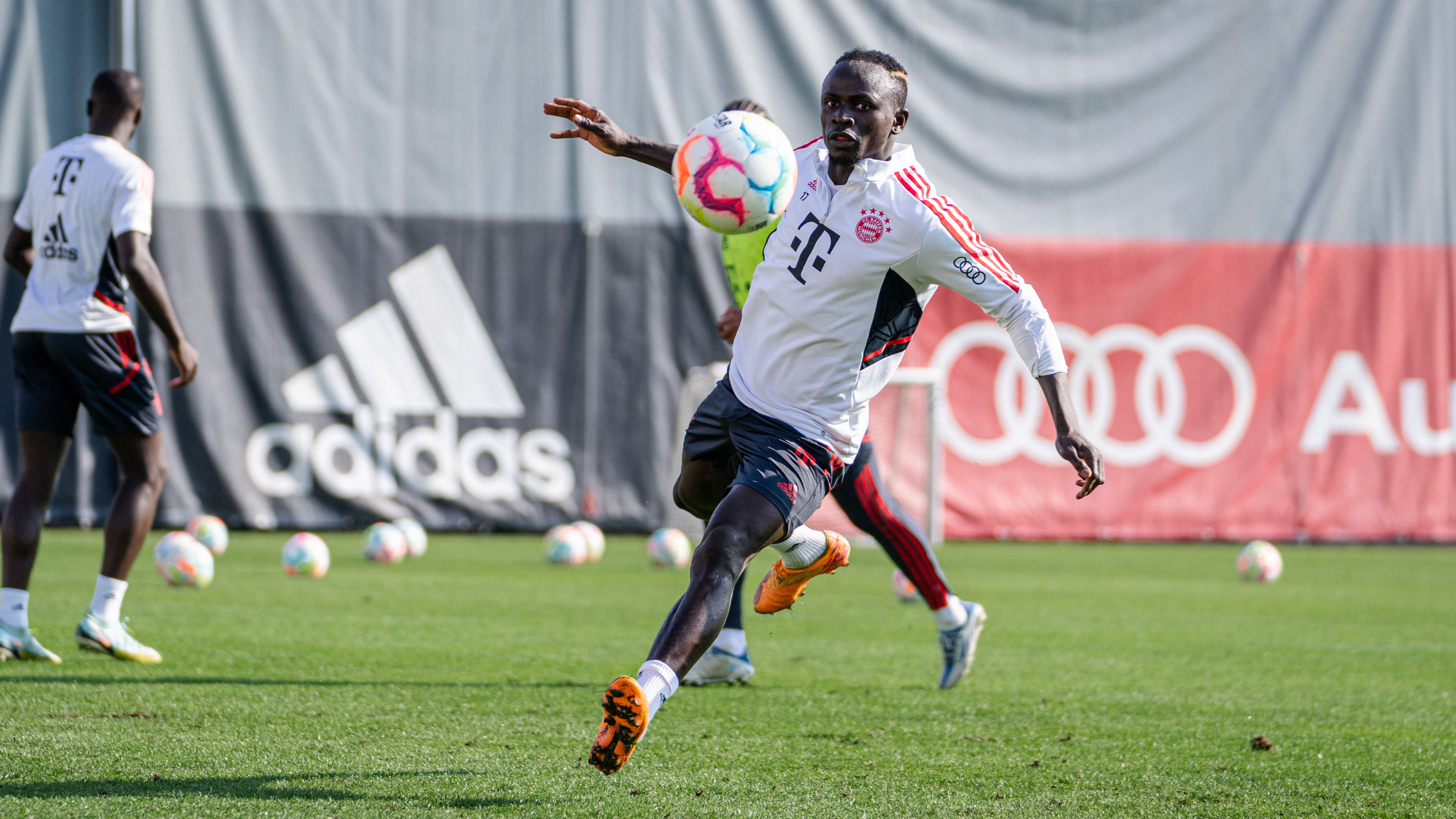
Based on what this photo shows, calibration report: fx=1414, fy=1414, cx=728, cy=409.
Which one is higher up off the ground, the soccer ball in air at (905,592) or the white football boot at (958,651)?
the white football boot at (958,651)

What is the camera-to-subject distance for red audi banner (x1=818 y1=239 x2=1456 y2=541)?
1405 cm

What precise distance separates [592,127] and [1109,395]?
35.7 feet

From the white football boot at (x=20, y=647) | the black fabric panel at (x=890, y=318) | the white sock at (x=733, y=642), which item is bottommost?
the white football boot at (x=20, y=647)

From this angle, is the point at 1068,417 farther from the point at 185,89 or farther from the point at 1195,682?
the point at 185,89

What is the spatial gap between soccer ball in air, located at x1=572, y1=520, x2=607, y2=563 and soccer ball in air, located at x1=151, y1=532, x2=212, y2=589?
10.2 feet

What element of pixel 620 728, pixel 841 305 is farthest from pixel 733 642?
pixel 620 728

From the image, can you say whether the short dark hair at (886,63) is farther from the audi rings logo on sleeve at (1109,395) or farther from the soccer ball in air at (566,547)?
the audi rings logo on sleeve at (1109,395)

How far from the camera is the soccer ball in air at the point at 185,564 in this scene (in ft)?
25.7

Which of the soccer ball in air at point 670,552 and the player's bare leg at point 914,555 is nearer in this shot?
the player's bare leg at point 914,555

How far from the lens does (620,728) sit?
3.08m

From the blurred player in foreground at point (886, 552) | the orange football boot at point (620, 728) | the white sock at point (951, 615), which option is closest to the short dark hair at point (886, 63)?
the blurred player in foreground at point (886, 552)

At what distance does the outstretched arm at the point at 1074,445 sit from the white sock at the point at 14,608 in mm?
3835

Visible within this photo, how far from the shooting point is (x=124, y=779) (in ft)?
11.1

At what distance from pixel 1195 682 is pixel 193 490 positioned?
379 inches
